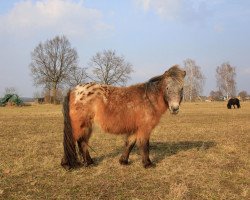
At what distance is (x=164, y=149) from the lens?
427 inches

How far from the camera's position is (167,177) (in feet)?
24.0

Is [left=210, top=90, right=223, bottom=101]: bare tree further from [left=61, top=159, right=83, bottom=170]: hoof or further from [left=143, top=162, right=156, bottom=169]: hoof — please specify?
[left=61, top=159, right=83, bottom=170]: hoof

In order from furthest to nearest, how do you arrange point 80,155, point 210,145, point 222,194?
point 210,145, point 80,155, point 222,194

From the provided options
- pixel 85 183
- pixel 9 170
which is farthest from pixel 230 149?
pixel 9 170

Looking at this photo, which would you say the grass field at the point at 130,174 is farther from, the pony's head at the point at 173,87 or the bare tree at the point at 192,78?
the bare tree at the point at 192,78

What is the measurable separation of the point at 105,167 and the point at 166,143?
14.3 feet

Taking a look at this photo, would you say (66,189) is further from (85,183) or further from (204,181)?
(204,181)

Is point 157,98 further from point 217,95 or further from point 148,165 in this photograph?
point 217,95

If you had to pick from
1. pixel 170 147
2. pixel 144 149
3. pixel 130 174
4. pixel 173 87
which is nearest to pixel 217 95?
pixel 170 147

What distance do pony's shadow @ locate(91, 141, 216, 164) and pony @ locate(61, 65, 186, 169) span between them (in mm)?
1091

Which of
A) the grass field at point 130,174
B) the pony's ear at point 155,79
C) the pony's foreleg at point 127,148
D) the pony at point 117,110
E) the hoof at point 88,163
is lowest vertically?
the grass field at point 130,174

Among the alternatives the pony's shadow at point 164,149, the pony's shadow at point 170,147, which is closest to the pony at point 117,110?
the pony's shadow at point 164,149

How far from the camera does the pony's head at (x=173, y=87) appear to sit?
7832 mm

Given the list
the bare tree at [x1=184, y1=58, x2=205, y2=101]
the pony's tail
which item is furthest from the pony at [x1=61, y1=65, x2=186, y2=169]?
the bare tree at [x1=184, y1=58, x2=205, y2=101]
